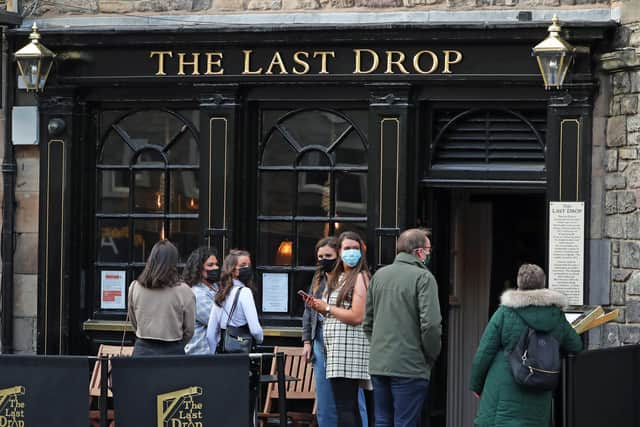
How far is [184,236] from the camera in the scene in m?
13.7

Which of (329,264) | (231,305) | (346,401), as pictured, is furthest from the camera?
(329,264)

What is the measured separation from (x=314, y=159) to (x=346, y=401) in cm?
295

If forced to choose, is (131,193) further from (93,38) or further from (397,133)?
(397,133)

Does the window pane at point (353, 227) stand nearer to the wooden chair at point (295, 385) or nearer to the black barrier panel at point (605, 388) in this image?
the wooden chair at point (295, 385)

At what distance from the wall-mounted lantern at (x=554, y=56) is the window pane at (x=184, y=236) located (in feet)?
11.7

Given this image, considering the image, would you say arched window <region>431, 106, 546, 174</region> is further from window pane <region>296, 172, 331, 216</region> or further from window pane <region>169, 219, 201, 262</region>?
window pane <region>169, 219, 201, 262</region>

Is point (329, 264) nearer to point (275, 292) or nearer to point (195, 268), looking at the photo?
point (195, 268)

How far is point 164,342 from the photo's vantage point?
35.1 ft

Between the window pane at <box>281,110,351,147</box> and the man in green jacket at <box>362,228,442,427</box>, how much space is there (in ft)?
9.46

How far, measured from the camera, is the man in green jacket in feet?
34.1

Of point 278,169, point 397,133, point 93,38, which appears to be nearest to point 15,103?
point 93,38

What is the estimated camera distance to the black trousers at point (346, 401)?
1108 cm

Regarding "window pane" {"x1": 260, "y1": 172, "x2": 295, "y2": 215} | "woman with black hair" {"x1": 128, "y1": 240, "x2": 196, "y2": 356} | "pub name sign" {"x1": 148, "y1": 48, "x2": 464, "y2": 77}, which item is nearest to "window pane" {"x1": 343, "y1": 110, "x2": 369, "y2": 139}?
"pub name sign" {"x1": 148, "y1": 48, "x2": 464, "y2": 77}

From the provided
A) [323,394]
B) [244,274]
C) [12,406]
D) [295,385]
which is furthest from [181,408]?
[295,385]
